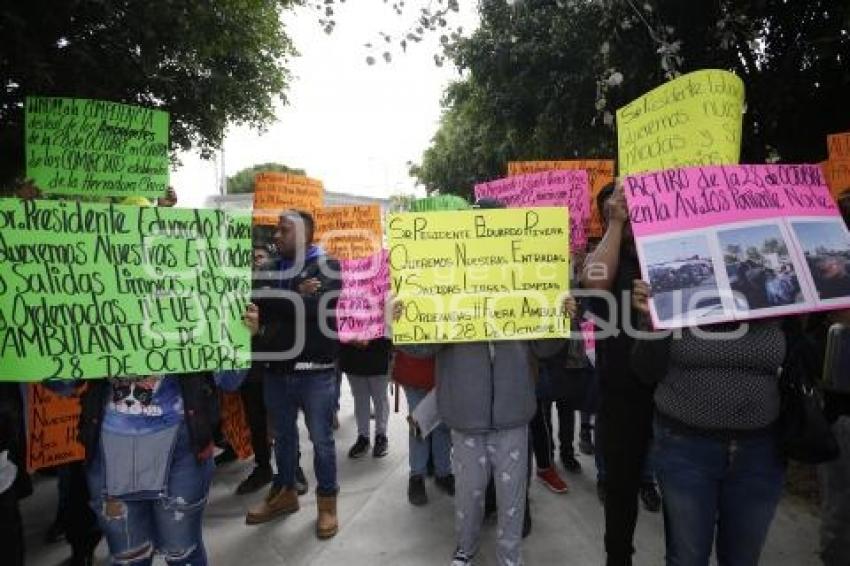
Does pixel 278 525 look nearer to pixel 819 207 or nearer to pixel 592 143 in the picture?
pixel 819 207

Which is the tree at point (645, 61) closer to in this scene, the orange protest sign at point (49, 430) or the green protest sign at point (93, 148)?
the green protest sign at point (93, 148)

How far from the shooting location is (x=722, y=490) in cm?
255

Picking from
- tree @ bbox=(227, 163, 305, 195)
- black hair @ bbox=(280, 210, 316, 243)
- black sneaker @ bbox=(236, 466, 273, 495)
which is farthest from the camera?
tree @ bbox=(227, 163, 305, 195)

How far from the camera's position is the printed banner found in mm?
2463

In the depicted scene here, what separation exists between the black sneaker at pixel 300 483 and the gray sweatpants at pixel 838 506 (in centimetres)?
347

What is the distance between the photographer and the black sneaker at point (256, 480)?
16.6 feet

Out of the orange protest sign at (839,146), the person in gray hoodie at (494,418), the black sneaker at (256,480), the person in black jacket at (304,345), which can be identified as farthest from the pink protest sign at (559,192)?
the black sneaker at (256,480)

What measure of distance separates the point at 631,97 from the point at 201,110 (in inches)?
200

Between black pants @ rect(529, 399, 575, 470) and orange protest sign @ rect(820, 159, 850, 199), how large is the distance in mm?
2821

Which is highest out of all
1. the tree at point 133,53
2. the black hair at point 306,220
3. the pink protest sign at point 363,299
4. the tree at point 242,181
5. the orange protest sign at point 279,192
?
the tree at point 242,181

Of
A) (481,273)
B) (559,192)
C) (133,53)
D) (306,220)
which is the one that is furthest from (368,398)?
(133,53)

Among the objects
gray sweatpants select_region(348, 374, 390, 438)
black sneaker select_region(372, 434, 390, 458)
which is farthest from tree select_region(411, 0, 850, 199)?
black sneaker select_region(372, 434, 390, 458)

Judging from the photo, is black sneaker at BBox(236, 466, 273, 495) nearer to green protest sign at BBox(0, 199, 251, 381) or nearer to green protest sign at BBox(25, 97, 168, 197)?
green protest sign at BBox(25, 97, 168, 197)

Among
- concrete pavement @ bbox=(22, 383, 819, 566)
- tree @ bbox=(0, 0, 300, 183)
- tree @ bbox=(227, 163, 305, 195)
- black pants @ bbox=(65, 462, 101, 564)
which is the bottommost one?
concrete pavement @ bbox=(22, 383, 819, 566)
